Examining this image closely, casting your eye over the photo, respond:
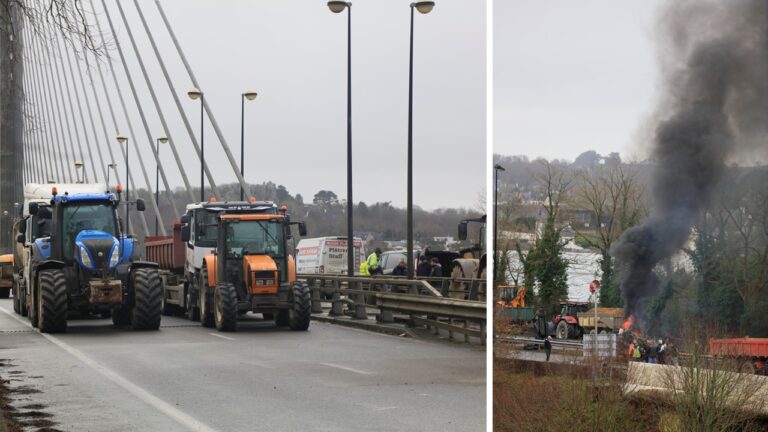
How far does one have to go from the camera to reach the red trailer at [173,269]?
25.2 m

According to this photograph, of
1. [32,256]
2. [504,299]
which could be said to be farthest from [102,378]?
[32,256]

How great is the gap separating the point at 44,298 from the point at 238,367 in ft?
21.9

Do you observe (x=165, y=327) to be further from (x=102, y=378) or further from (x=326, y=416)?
(x=326, y=416)

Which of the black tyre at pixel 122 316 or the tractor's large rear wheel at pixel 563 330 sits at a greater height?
the tractor's large rear wheel at pixel 563 330

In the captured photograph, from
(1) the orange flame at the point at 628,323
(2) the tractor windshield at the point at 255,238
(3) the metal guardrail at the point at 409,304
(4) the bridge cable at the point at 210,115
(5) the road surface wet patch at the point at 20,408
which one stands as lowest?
(5) the road surface wet patch at the point at 20,408

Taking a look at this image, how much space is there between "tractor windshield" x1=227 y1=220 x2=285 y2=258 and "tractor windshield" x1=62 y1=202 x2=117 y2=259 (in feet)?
7.18

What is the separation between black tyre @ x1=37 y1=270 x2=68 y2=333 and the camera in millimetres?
19688

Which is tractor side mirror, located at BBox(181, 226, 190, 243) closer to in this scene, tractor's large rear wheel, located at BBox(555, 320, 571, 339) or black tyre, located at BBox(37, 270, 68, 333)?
black tyre, located at BBox(37, 270, 68, 333)

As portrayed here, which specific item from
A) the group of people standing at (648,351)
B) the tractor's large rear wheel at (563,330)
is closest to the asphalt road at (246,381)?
the tractor's large rear wheel at (563,330)

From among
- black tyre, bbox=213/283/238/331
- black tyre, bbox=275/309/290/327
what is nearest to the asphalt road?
black tyre, bbox=213/283/238/331

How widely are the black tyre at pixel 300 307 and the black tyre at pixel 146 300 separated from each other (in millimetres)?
2369

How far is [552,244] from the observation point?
31.8 feet

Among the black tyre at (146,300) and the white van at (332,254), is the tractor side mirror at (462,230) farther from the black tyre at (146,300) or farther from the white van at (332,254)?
the white van at (332,254)

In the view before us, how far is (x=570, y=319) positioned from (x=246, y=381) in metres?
4.62
